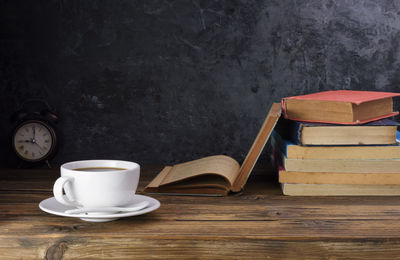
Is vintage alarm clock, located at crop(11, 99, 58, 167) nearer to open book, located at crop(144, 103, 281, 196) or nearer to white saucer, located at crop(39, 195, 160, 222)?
open book, located at crop(144, 103, 281, 196)

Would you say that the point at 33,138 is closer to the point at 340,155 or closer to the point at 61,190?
the point at 61,190

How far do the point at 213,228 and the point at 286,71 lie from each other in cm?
105

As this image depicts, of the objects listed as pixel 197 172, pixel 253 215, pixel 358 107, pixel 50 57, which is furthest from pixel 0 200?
pixel 358 107

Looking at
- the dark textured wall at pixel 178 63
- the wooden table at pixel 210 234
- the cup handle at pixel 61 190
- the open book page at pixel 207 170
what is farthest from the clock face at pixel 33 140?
the cup handle at pixel 61 190

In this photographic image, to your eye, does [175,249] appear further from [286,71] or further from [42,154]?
[286,71]

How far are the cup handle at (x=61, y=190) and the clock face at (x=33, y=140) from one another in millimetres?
837

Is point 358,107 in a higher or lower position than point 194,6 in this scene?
lower

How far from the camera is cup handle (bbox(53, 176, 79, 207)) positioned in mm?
964

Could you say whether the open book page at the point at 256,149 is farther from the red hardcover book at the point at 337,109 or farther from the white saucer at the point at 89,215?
the white saucer at the point at 89,215

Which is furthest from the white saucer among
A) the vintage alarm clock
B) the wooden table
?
the vintage alarm clock

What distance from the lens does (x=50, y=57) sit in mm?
1924

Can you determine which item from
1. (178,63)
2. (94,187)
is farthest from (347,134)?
(178,63)

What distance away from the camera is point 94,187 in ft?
3.22

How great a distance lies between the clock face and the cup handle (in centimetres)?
84
